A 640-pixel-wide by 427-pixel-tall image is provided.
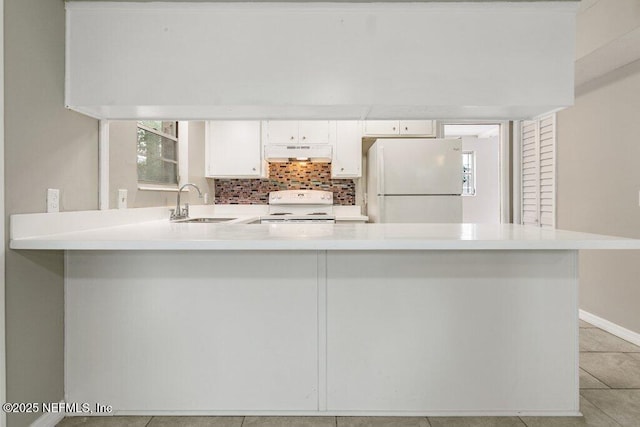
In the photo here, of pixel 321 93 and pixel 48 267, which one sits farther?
pixel 321 93

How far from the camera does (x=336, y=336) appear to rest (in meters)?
1.97

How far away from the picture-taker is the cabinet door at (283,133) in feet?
14.5

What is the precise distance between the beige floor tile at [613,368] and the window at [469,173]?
17.6 ft

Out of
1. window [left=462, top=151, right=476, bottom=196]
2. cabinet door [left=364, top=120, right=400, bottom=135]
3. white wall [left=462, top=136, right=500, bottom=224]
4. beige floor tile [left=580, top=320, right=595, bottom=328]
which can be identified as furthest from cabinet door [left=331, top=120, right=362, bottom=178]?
window [left=462, top=151, right=476, bottom=196]

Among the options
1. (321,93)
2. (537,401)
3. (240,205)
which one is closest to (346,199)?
(240,205)

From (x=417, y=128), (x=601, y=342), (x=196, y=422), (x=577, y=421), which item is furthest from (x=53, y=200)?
(x=601, y=342)

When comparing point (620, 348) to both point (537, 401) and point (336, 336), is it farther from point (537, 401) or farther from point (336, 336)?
Answer: point (336, 336)

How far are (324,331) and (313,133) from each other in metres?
2.81

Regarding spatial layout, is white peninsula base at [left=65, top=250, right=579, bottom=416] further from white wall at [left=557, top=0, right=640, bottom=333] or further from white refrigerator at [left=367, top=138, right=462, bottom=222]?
white refrigerator at [left=367, top=138, right=462, bottom=222]

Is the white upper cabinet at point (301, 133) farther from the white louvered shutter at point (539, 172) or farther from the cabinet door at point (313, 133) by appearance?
the white louvered shutter at point (539, 172)

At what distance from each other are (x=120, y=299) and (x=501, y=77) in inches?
83.7

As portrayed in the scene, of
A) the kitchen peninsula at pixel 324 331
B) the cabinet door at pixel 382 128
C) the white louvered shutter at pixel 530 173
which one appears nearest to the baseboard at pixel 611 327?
the white louvered shutter at pixel 530 173

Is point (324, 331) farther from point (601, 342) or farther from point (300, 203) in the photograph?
point (300, 203)

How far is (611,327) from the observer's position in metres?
3.33
